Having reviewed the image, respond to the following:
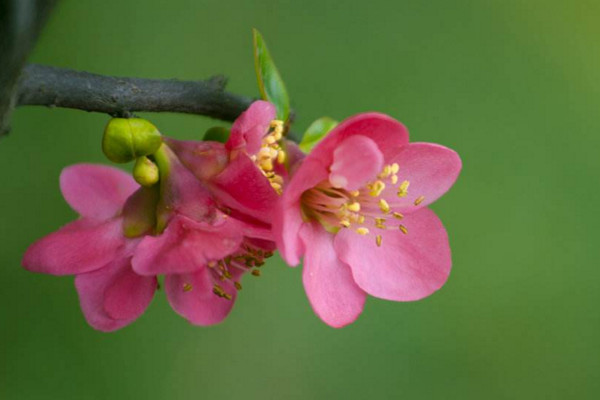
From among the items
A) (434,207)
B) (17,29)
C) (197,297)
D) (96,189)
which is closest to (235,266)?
(197,297)

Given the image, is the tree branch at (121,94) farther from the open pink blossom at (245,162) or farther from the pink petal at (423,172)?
the pink petal at (423,172)

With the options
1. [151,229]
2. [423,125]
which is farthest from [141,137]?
[423,125]

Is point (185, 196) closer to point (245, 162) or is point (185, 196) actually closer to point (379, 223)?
point (245, 162)

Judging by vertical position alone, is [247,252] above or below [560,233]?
above

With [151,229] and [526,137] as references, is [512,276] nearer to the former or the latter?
[526,137]

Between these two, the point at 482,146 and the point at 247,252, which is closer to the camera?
the point at 247,252

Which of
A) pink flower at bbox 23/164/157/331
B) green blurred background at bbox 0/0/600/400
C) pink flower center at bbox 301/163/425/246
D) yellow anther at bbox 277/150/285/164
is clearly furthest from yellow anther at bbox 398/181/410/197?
green blurred background at bbox 0/0/600/400

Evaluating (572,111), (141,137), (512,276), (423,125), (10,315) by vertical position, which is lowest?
(10,315)

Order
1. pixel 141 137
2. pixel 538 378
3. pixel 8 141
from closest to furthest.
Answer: pixel 141 137 < pixel 8 141 < pixel 538 378
